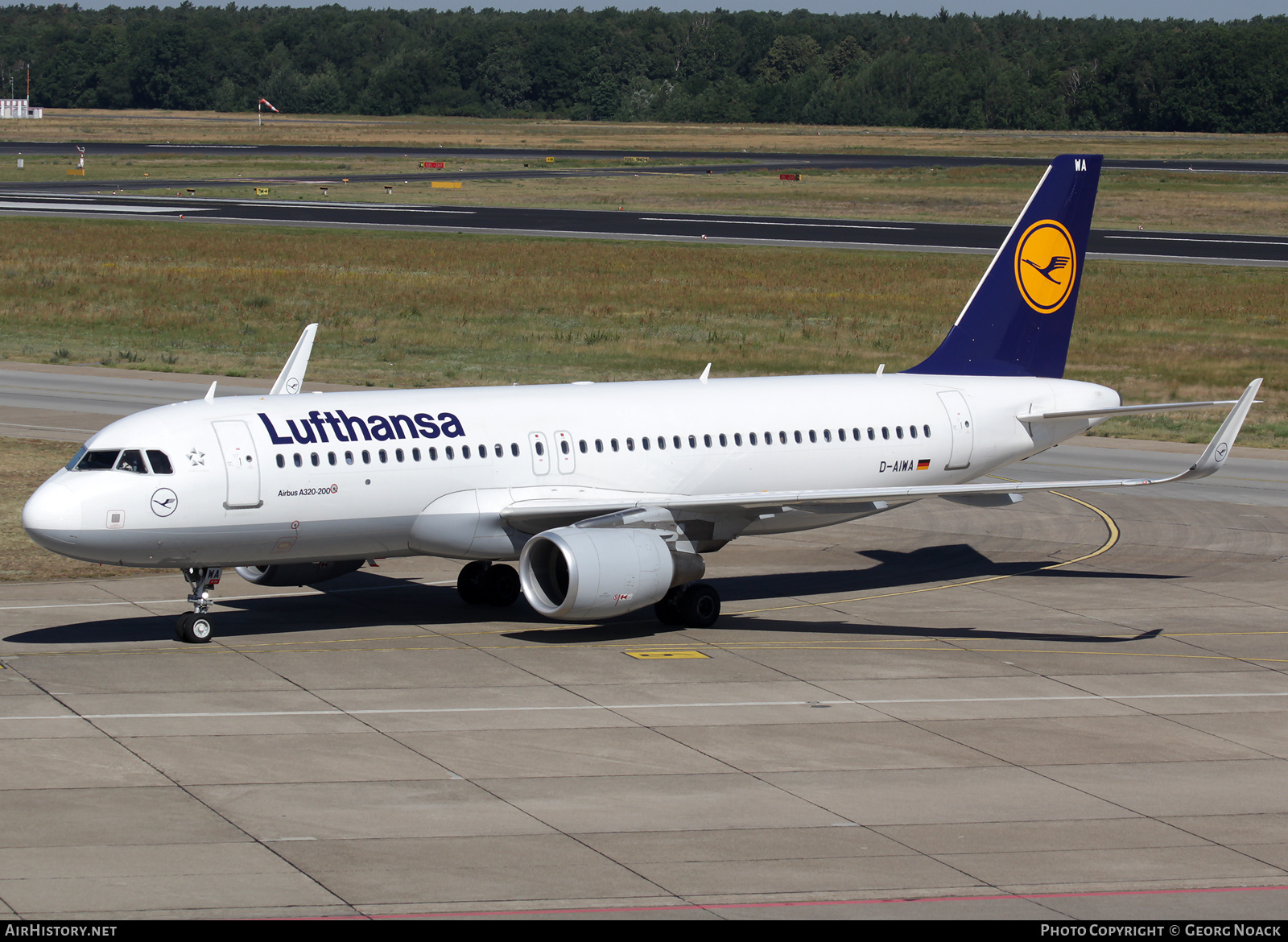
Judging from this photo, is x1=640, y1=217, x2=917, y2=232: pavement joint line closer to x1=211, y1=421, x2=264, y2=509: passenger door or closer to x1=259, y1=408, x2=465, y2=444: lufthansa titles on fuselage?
x1=259, y1=408, x2=465, y2=444: lufthansa titles on fuselage

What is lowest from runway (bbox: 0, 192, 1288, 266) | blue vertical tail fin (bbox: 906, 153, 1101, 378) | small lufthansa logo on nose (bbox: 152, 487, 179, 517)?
small lufthansa logo on nose (bbox: 152, 487, 179, 517)

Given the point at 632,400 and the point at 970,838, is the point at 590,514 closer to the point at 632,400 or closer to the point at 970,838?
the point at 632,400

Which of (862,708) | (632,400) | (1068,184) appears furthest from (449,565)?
(1068,184)

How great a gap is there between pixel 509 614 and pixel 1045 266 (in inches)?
625

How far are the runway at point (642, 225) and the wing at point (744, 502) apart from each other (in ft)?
258

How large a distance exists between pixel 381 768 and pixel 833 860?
685cm

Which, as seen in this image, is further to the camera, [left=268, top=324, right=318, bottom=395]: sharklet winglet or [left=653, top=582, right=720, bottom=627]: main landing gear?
[left=268, top=324, right=318, bottom=395]: sharklet winglet

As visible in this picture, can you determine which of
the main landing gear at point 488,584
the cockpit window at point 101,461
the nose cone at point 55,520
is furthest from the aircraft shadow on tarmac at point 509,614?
the cockpit window at point 101,461

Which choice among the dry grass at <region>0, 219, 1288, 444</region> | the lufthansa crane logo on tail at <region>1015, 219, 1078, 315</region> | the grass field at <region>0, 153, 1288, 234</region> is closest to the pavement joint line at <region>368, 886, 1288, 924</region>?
the lufthansa crane logo on tail at <region>1015, 219, 1078, 315</region>

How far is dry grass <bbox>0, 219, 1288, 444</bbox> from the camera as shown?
7069 cm

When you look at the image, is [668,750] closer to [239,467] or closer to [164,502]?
[239,467]

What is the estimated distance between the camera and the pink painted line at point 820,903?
17.6 m

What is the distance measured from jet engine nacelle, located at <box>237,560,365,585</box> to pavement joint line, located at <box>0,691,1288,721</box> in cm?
715

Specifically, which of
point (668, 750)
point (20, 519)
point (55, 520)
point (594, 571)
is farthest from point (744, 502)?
point (20, 519)
